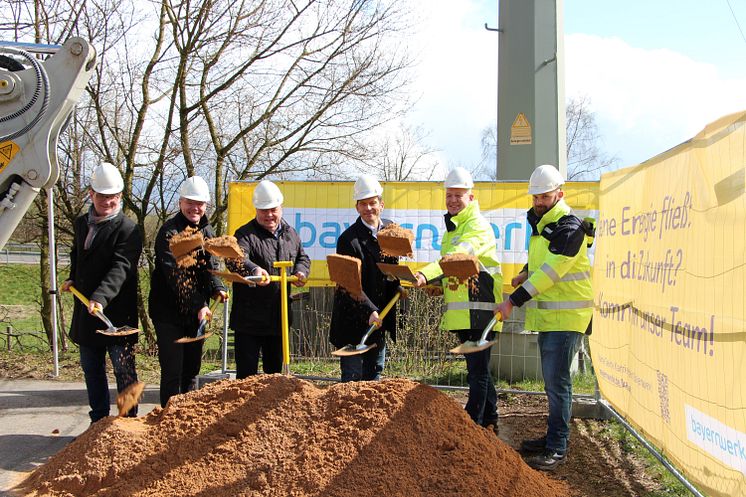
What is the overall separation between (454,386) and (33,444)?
4207 mm

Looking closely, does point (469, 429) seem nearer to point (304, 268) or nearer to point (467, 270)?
point (467, 270)

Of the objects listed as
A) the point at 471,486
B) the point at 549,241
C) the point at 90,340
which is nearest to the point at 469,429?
the point at 471,486

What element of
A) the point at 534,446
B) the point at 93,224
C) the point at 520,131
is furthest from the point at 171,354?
the point at 520,131

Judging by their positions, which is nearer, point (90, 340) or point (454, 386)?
point (90, 340)

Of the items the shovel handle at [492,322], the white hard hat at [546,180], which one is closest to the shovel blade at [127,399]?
the shovel handle at [492,322]

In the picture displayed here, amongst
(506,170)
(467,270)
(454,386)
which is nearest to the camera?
(467,270)

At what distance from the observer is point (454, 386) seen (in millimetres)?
7906

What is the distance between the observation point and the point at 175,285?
5668mm

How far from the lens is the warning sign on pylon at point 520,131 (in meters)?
8.51

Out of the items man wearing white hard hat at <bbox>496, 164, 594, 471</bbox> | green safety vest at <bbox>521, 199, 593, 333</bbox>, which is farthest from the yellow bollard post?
green safety vest at <bbox>521, 199, 593, 333</bbox>

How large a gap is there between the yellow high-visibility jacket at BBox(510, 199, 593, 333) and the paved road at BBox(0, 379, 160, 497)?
3818mm

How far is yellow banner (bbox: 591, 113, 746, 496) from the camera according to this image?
3.43m

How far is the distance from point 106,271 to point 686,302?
→ 4251 millimetres

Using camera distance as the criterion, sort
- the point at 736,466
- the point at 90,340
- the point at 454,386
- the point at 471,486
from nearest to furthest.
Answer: the point at 736,466 → the point at 471,486 → the point at 90,340 → the point at 454,386
